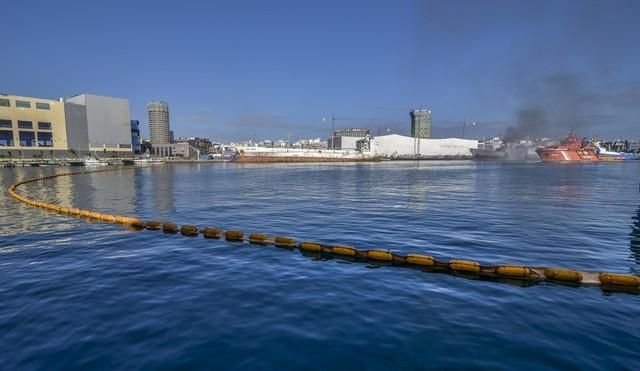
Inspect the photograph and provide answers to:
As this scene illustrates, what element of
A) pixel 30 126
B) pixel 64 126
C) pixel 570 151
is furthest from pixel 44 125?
pixel 570 151

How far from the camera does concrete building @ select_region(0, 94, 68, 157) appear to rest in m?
126

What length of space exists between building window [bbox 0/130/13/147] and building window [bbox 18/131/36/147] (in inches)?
111

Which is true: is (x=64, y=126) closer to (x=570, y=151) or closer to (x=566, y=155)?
(x=566, y=155)

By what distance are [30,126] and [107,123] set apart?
2959cm

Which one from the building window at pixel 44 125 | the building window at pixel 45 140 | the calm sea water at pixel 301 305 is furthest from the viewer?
the building window at pixel 45 140

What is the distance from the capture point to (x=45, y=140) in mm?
136625

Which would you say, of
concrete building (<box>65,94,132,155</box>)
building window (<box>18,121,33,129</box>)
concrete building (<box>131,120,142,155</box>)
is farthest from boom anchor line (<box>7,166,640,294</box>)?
concrete building (<box>131,120,142,155</box>)

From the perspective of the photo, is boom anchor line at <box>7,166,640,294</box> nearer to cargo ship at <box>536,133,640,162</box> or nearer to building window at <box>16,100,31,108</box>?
building window at <box>16,100,31,108</box>

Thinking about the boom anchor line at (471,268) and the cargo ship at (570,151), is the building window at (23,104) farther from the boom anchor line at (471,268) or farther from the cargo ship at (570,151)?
the cargo ship at (570,151)

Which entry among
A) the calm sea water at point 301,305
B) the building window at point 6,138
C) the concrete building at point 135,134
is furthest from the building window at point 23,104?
the calm sea water at point 301,305

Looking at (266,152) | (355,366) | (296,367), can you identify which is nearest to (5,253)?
(296,367)

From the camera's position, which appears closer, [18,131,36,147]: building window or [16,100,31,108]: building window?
[16,100,31,108]: building window

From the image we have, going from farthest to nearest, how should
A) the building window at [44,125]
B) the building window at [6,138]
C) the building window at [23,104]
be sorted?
the building window at [44,125], the building window at [23,104], the building window at [6,138]

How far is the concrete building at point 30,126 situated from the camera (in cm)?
12594
